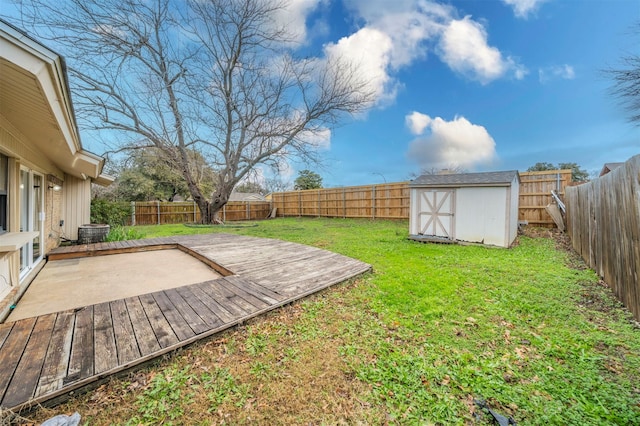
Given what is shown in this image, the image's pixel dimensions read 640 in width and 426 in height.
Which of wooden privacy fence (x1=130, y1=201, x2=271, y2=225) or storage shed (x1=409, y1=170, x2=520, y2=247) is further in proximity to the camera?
wooden privacy fence (x1=130, y1=201, x2=271, y2=225)

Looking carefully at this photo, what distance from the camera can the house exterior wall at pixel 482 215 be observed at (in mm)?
6637

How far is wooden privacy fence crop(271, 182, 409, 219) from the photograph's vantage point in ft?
42.8

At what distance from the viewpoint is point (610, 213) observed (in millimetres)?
3572

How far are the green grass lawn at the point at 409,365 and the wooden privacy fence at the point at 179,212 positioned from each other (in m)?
14.9

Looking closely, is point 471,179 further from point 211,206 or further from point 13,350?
point 211,206

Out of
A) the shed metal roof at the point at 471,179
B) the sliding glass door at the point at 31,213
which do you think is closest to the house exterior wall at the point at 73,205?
the sliding glass door at the point at 31,213

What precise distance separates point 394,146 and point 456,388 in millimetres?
18702

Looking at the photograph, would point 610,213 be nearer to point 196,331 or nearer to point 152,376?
point 196,331

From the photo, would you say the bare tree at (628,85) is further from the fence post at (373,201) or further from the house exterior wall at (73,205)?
the house exterior wall at (73,205)

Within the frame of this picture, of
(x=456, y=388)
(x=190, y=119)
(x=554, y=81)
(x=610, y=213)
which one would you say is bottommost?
(x=456, y=388)

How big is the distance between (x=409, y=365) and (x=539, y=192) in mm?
10198

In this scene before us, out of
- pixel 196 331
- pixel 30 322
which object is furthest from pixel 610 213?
pixel 30 322

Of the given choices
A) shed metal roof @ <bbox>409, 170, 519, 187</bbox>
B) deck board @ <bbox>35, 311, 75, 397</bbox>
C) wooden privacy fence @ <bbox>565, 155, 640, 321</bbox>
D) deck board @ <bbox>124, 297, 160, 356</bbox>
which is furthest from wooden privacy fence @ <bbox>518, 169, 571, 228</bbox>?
deck board @ <bbox>35, 311, 75, 397</bbox>

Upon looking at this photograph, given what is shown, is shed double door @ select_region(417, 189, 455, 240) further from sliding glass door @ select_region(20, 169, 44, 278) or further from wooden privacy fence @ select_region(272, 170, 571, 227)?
sliding glass door @ select_region(20, 169, 44, 278)
